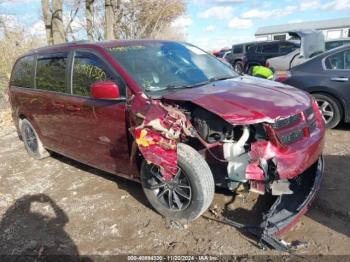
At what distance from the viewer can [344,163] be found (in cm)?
490

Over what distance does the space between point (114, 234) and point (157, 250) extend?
56cm

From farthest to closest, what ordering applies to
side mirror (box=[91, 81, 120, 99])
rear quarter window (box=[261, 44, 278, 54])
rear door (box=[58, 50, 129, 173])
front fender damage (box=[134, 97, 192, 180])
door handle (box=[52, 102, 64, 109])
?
rear quarter window (box=[261, 44, 278, 54]) → door handle (box=[52, 102, 64, 109]) → rear door (box=[58, 50, 129, 173]) → side mirror (box=[91, 81, 120, 99]) → front fender damage (box=[134, 97, 192, 180])

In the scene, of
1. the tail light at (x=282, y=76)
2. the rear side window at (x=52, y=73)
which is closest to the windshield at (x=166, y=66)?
the rear side window at (x=52, y=73)

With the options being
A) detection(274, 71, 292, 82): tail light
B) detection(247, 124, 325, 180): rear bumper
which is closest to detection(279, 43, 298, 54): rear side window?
detection(274, 71, 292, 82): tail light

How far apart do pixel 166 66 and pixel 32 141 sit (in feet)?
10.5

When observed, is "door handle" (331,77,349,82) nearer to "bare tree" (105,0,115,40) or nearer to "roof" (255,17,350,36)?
"bare tree" (105,0,115,40)

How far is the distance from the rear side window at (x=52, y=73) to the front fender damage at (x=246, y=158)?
5.21ft

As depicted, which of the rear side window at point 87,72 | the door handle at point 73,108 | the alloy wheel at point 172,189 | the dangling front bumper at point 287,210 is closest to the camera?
the dangling front bumper at point 287,210

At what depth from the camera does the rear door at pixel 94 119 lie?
154 inches

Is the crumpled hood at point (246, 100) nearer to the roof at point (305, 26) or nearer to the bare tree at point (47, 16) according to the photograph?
the bare tree at point (47, 16)

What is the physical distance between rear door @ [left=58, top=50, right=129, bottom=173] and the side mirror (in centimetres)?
9

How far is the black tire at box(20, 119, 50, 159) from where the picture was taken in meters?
6.00

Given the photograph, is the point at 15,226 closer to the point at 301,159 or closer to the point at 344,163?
the point at 301,159

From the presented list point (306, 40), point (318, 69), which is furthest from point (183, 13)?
point (318, 69)
